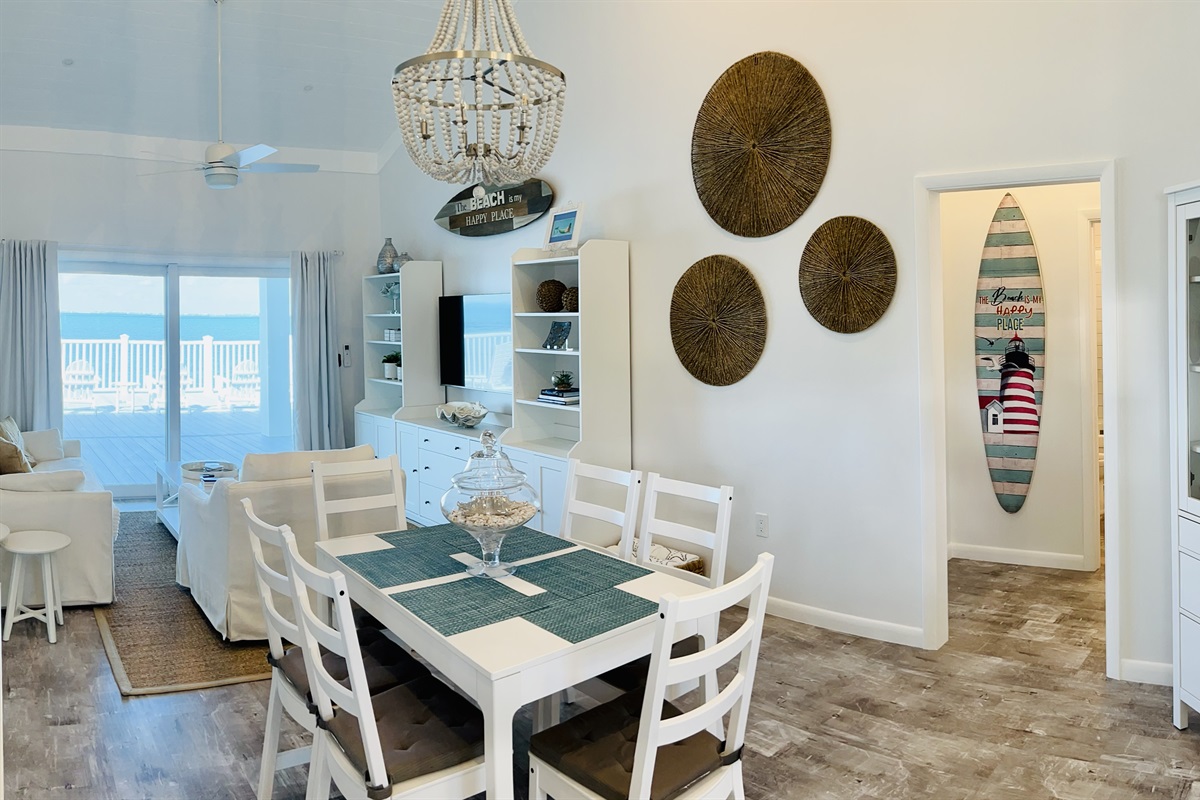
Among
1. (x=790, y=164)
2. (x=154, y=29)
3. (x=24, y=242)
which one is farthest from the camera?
(x=24, y=242)

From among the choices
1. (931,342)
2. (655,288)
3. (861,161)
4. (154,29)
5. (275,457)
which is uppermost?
(154,29)

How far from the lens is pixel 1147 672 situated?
337 cm

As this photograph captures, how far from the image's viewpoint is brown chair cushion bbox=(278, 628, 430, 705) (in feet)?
7.96

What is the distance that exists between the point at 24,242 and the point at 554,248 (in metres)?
4.40

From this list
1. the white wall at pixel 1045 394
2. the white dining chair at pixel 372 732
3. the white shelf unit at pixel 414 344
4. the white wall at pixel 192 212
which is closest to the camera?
the white dining chair at pixel 372 732

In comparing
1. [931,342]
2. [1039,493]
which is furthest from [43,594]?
[1039,493]

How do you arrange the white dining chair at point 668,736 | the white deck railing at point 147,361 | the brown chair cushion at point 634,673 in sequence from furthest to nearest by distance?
the white deck railing at point 147,361
the brown chair cushion at point 634,673
the white dining chair at point 668,736

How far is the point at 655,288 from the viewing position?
4.86 m

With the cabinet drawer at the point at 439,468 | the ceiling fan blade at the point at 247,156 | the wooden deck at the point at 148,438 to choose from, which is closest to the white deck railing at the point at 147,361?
the wooden deck at the point at 148,438

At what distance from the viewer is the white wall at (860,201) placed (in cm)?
330

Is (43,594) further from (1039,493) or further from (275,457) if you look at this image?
(1039,493)

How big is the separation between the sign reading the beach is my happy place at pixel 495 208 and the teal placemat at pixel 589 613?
364 centimetres

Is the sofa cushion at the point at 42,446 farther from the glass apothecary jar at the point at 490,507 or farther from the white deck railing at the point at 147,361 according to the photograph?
the glass apothecary jar at the point at 490,507

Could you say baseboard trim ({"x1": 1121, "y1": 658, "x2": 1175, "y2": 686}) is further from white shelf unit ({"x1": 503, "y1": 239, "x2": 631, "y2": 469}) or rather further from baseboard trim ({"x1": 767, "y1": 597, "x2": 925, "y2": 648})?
white shelf unit ({"x1": 503, "y1": 239, "x2": 631, "y2": 469})
